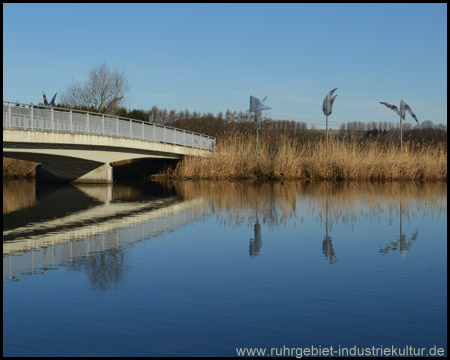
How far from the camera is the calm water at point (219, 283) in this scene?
5.22 m

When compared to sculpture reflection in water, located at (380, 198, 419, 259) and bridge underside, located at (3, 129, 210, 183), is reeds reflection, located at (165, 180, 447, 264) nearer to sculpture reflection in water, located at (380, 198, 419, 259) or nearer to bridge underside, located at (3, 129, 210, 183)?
sculpture reflection in water, located at (380, 198, 419, 259)

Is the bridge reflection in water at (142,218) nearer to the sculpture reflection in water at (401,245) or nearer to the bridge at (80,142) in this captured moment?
the sculpture reflection in water at (401,245)

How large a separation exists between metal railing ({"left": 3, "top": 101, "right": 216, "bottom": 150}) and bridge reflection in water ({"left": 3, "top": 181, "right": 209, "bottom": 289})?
6.87 meters

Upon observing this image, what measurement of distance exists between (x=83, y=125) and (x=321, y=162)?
1175 cm

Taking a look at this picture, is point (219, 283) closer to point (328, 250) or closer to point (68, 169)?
point (328, 250)

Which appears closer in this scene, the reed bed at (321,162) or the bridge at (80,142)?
the bridge at (80,142)

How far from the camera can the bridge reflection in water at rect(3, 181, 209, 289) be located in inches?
326

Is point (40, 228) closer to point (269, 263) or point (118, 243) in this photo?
point (118, 243)

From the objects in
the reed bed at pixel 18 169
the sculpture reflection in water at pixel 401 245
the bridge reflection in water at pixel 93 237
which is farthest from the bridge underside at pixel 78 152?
the sculpture reflection in water at pixel 401 245

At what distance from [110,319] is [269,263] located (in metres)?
3.37

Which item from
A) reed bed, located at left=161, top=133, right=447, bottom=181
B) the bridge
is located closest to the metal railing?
the bridge

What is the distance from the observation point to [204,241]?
1069 centimetres

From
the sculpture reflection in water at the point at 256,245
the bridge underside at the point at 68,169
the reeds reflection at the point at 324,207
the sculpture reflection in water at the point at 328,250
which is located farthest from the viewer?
the bridge underside at the point at 68,169

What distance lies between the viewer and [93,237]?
436 inches
